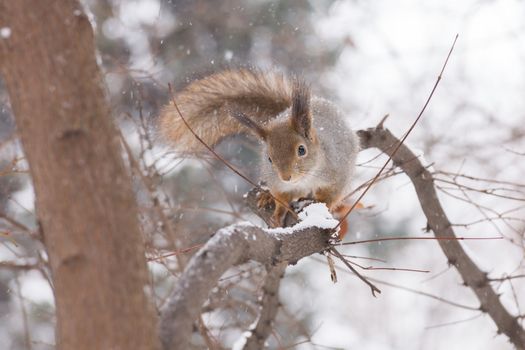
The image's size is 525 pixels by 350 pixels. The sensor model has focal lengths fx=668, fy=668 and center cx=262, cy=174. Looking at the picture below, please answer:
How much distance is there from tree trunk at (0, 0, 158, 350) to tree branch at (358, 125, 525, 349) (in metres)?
1.56

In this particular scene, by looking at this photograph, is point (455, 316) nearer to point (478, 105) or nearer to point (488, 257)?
point (488, 257)

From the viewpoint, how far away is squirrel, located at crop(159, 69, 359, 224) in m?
2.41

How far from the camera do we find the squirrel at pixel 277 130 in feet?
7.91

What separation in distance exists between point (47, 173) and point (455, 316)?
32.5ft

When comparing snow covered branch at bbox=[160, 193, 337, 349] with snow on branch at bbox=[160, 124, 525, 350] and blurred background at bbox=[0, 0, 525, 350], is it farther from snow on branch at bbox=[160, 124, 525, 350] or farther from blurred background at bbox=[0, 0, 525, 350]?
blurred background at bbox=[0, 0, 525, 350]

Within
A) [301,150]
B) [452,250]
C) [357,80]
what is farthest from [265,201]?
[357,80]

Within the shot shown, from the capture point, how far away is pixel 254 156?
5262mm

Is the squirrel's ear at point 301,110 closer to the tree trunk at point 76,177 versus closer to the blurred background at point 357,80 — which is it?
the tree trunk at point 76,177

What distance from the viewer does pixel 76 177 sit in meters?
1.00

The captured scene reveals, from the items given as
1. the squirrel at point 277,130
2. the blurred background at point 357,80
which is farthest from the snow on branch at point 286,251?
the blurred background at point 357,80

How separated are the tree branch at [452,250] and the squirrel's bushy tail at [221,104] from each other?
1.82ft

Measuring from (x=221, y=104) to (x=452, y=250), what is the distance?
41.0 inches

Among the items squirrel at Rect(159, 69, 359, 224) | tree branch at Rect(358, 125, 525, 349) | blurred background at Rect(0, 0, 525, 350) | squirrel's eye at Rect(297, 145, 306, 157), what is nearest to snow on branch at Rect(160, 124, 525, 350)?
tree branch at Rect(358, 125, 525, 349)

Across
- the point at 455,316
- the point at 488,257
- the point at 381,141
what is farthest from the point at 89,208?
the point at 455,316
